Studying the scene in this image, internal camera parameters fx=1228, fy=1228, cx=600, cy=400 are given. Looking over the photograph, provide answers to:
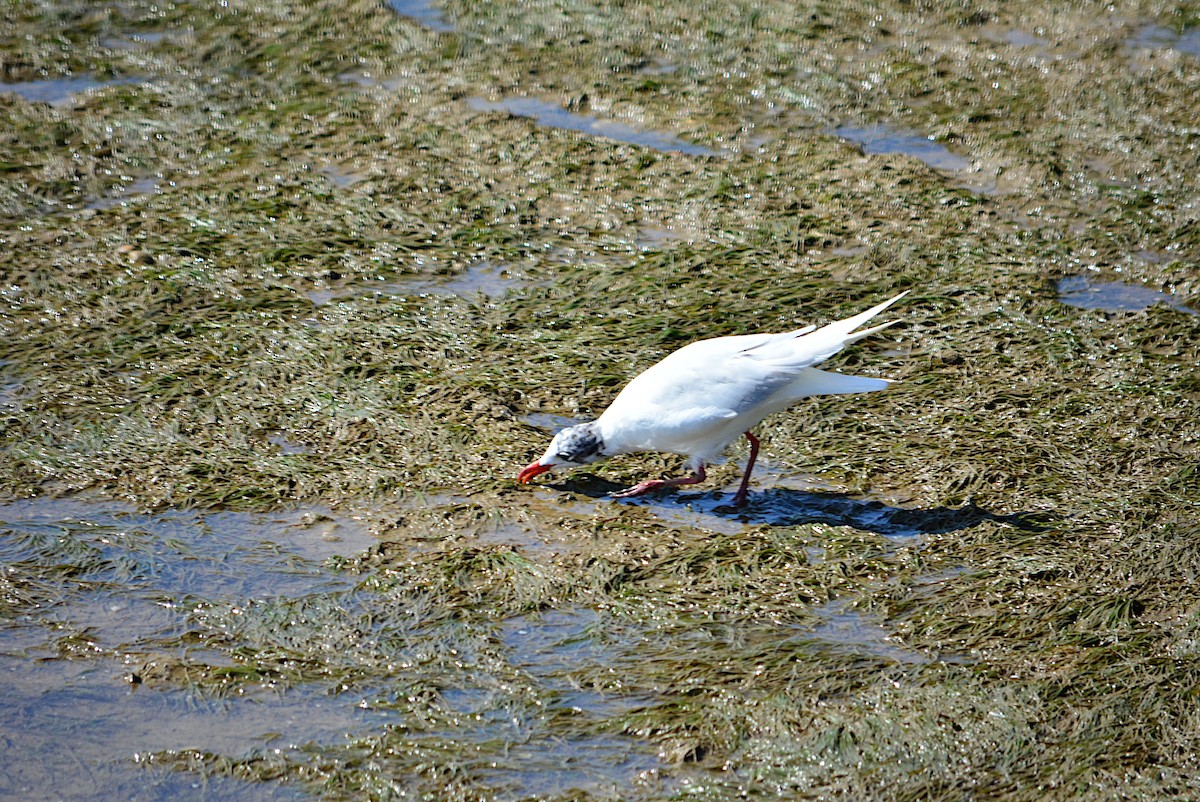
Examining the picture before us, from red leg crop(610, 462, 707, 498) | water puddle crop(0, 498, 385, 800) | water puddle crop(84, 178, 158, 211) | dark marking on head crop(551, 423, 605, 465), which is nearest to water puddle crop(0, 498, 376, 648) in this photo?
water puddle crop(0, 498, 385, 800)

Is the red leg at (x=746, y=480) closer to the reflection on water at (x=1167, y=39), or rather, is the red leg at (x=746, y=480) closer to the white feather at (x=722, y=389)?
the white feather at (x=722, y=389)

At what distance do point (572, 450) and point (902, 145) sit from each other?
14.2ft

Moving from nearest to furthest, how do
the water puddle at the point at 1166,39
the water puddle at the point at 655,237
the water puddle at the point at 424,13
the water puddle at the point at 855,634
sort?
the water puddle at the point at 855,634
the water puddle at the point at 655,237
the water puddle at the point at 1166,39
the water puddle at the point at 424,13

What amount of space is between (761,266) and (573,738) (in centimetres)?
371

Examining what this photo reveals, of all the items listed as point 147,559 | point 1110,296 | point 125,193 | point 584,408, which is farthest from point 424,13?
point 147,559

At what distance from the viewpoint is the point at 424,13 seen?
1059cm

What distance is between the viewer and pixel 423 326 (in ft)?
21.9

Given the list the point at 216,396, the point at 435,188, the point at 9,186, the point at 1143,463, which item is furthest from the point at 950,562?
the point at 9,186

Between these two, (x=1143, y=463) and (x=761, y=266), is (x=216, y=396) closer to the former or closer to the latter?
(x=761, y=266)

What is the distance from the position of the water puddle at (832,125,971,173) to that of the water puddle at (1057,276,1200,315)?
1505 mm

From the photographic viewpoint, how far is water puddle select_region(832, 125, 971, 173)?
8.35 m

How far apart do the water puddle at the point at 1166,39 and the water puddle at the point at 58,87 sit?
7.96 meters

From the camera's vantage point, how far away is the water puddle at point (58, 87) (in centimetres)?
924

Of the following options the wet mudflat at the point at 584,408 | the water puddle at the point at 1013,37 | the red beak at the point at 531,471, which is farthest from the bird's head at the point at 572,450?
the water puddle at the point at 1013,37
